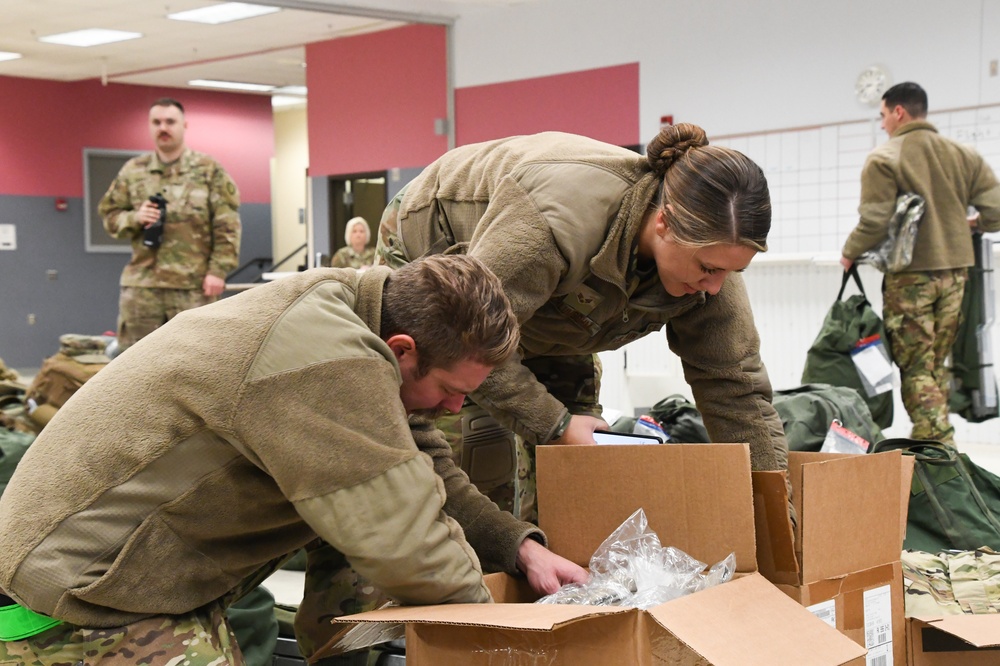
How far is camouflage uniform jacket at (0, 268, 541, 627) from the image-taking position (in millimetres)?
1389

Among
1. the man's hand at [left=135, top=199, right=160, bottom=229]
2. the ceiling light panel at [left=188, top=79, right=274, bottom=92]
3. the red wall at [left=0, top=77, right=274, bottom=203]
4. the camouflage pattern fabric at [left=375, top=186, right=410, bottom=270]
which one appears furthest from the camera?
the ceiling light panel at [left=188, top=79, right=274, bottom=92]

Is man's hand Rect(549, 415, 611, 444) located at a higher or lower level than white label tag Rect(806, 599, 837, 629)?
higher

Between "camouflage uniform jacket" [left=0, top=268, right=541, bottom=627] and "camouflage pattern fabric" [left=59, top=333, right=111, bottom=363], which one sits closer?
"camouflage uniform jacket" [left=0, top=268, right=541, bottom=627]

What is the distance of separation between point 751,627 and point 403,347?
0.62 m

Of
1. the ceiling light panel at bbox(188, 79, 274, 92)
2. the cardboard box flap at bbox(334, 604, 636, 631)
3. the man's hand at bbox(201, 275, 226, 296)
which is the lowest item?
the cardboard box flap at bbox(334, 604, 636, 631)

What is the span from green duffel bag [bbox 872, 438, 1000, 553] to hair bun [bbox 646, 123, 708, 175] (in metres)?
1.23

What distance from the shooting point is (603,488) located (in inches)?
73.9

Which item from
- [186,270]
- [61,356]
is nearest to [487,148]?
[61,356]

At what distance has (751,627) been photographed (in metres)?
1.50

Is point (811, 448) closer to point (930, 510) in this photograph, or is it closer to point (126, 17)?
point (930, 510)

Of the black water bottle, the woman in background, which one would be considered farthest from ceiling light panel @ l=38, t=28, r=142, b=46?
the black water bottle

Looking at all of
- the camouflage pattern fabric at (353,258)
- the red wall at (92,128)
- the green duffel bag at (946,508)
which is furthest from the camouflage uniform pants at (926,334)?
the red wall at (92,128)

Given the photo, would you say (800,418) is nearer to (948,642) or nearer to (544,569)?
(948,642)

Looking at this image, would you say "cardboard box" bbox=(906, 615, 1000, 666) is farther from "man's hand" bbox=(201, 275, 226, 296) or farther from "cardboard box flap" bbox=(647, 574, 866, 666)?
"man's hand" bbox=(201, 275, 226, 296)
